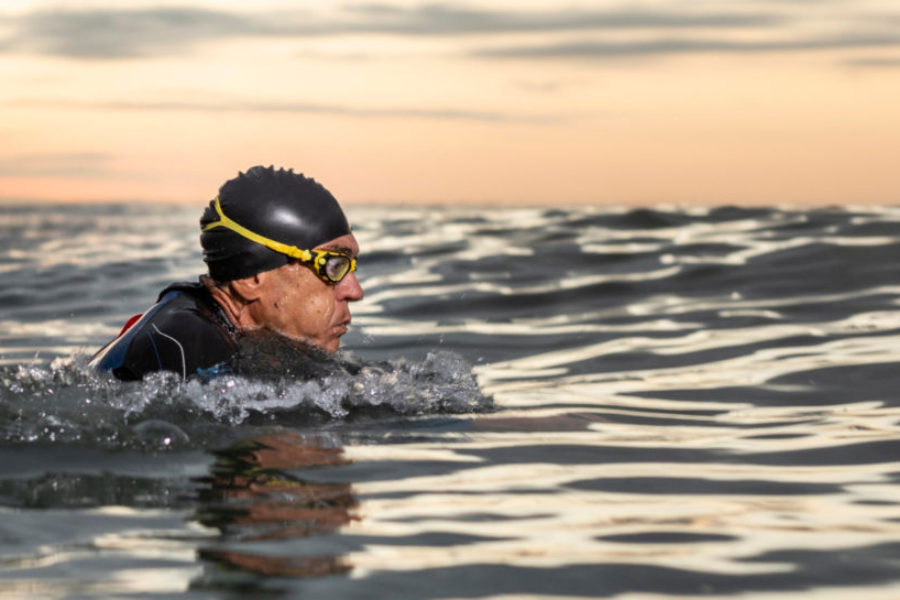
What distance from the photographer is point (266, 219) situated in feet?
24.2

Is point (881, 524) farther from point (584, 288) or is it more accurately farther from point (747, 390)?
point (584, 288)

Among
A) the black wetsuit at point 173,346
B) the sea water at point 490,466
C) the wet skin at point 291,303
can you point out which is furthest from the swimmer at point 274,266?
the sea water at point 490,466

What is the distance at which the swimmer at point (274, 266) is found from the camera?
7277mm

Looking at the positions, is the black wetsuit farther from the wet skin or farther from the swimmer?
the wet skin

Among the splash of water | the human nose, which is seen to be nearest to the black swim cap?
the human nose

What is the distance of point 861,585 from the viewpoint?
13.5ft

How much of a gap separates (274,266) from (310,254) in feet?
0.70

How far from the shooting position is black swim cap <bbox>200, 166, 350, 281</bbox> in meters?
7.31

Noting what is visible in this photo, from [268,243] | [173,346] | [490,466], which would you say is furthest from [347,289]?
[490,466]

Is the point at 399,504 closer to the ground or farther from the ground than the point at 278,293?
closer to the ground

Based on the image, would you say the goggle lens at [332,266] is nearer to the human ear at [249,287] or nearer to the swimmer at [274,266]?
the swimmer at [274,266]

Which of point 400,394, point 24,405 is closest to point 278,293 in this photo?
point 400,394

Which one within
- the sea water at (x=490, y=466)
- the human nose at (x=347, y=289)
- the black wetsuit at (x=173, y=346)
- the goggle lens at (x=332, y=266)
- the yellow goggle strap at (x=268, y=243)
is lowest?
the sea water at (x=490, y=466)

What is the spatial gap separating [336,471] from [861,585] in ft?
7.93
